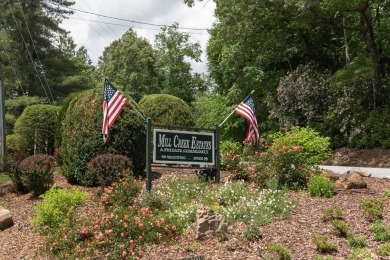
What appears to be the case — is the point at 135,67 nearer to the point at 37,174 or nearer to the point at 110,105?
the point at 37,174

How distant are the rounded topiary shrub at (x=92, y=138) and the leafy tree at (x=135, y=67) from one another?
24.2 m

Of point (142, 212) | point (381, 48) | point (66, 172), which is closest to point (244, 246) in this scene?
point (142, 212)

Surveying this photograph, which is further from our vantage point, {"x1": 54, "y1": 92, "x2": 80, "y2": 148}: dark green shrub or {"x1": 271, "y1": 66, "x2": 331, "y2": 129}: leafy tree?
{"x1": 271, "y1": 66, "x2": 331, "y2": 129}: leafy tree

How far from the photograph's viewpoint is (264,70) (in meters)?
28.5

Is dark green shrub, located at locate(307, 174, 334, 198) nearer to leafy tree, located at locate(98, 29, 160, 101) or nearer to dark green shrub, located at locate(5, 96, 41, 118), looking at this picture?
dark green shrub, located at locate(5, 96, 41, 118)

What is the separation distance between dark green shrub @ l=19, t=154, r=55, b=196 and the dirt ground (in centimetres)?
35

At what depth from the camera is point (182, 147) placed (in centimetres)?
941

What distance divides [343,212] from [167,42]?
31.3 meters

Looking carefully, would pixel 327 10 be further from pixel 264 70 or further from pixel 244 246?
pixel 244 246

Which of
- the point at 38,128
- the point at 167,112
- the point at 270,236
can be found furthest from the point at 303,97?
the point at 270,236

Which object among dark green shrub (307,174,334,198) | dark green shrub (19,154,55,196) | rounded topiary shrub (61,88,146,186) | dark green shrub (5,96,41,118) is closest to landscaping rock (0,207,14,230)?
dark green shrub (19,154,55,196)

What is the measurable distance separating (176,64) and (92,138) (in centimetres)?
2673

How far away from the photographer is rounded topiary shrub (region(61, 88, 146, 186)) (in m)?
10.7

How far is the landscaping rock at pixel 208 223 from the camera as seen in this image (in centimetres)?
665
